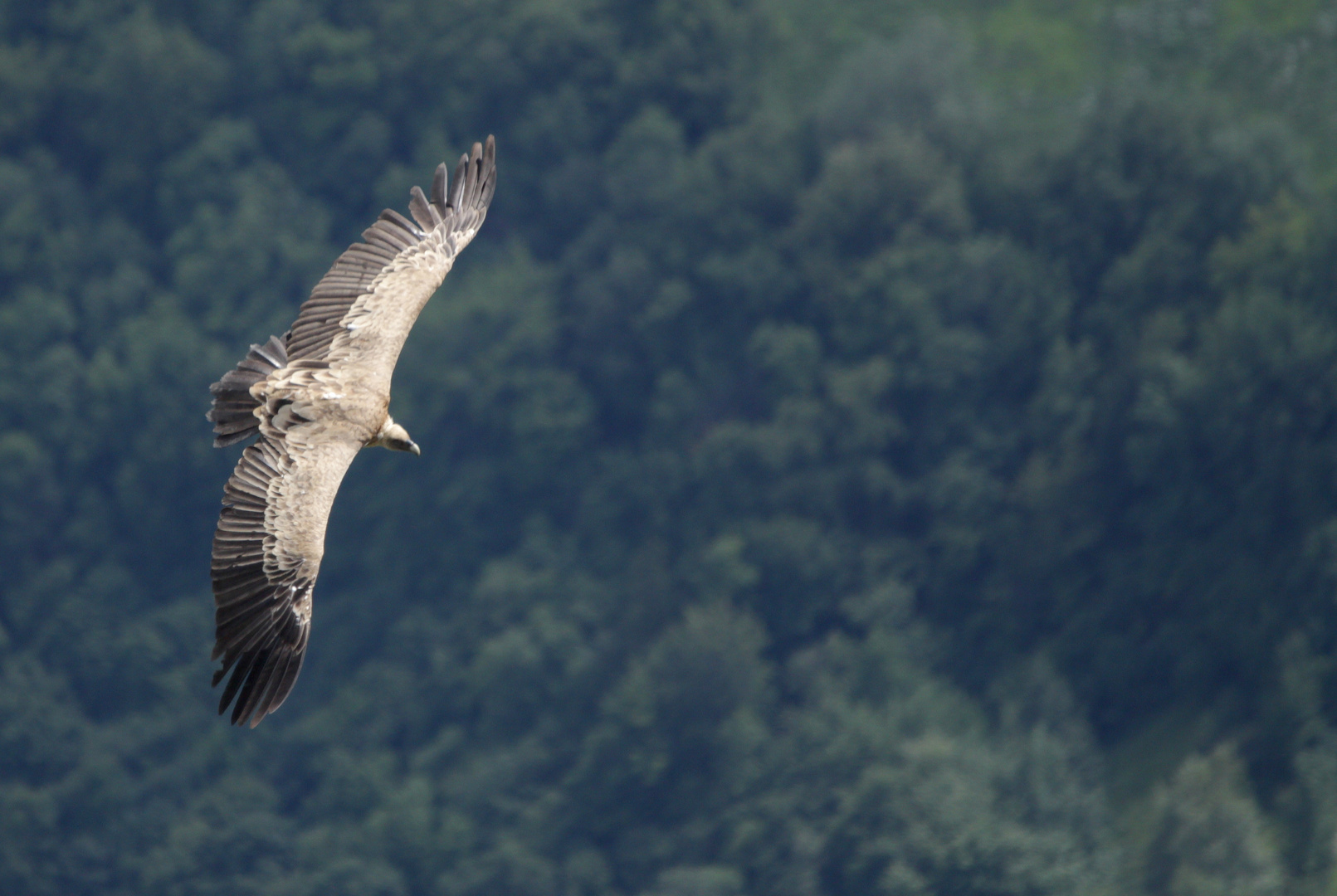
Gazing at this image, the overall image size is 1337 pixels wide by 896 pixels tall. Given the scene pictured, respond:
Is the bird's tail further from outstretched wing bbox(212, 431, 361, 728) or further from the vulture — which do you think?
outstretched wing bbox(212, 431, 361, 728)

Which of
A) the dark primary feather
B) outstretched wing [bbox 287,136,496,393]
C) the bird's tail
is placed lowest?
the dark primary feather

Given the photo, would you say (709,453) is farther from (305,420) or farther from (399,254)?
(305,420)

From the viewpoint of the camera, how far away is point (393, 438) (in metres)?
23.1

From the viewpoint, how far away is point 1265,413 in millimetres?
67375

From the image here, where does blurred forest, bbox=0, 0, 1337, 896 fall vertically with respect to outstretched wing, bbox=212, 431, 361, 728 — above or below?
above

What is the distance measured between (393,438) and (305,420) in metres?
1.44

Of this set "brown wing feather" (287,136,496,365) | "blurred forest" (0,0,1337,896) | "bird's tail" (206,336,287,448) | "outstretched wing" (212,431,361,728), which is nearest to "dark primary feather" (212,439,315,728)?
"outstretched wing" (212,431,361,728)

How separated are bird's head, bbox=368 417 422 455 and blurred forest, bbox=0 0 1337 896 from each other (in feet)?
131

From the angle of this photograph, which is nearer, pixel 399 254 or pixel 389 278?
pixel 389 278

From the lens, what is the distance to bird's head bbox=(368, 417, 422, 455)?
22.8m

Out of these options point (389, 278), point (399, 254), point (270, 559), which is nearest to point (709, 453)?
point (399, 254)

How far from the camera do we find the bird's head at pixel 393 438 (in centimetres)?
2278

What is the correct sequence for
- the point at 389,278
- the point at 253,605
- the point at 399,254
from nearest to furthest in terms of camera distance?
the point at 253,605, the point at 389,278, the point at 399,254

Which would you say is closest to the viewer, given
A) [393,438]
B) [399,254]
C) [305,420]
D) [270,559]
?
[270,559]
